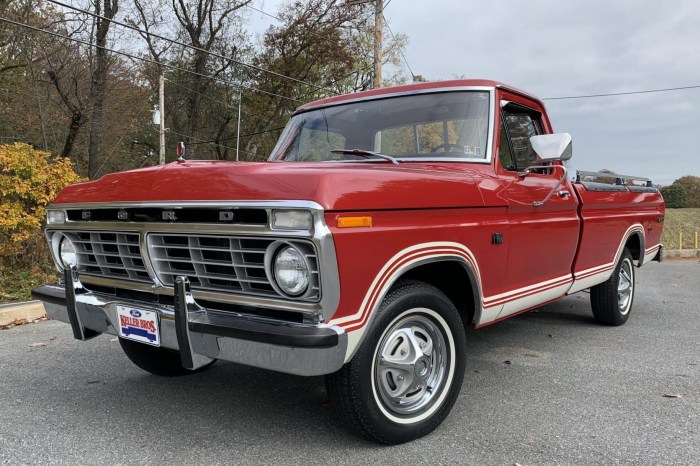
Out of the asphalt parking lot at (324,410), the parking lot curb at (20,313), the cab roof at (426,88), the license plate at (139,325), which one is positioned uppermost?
the cab roof at (426,88)

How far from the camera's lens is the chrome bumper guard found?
7.03 feet

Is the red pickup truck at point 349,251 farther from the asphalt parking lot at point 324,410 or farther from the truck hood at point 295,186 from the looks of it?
the asphalt parking lot at point 324,410

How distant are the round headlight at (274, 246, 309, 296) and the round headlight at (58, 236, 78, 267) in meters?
1.55

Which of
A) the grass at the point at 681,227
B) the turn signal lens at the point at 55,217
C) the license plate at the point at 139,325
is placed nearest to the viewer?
the license plate at the point at 139,325

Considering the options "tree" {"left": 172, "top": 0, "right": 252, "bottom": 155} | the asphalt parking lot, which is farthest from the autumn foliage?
"tree" {"left": 172, "top": 0, "right": 252, "bottom": 155}

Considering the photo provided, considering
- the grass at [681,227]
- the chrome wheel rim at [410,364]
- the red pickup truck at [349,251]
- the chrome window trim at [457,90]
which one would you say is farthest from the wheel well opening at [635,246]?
the grass at [681,227]

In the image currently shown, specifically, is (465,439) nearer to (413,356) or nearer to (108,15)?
(413,356)

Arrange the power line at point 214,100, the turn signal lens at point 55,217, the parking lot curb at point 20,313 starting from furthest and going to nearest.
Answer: the power line at point 214,100 < the parking lot curb at point 20,313 < the turn signal lens at point 55,217

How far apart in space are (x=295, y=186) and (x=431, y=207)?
795 millimetres

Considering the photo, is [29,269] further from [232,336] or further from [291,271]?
[291,271]

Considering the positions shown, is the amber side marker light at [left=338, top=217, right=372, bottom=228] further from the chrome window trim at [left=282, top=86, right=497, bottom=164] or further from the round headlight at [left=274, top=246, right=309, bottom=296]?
the chrome window trim at [left=282, top=86, right=497, bottom=164]

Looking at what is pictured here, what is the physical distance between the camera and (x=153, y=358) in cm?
364

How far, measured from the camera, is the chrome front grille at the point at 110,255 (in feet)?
9.04

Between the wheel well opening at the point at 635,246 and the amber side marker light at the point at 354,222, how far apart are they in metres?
4.22
